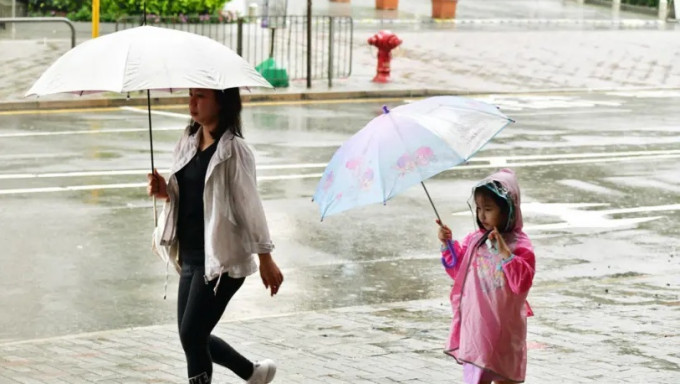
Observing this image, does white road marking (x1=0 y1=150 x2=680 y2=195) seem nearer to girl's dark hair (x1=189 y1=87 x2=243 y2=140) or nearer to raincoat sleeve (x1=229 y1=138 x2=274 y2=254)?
girl's dark hair (x1=189 y1=87 x2=243 y2=140)

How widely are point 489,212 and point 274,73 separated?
17.3 meters

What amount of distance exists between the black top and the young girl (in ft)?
3.73

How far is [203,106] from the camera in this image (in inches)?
255

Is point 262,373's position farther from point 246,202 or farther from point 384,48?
point 384,48

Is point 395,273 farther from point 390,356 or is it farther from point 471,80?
point 471,80

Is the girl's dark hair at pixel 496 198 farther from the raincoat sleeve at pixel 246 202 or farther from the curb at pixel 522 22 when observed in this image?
the curb at pixel 522 22

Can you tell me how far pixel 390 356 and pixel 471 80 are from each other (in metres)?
17.9

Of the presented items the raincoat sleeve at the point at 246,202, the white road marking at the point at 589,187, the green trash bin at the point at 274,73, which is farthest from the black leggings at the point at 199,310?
the green trash bin at the point at 274,73

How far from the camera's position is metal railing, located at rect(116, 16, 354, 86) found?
25.0 m

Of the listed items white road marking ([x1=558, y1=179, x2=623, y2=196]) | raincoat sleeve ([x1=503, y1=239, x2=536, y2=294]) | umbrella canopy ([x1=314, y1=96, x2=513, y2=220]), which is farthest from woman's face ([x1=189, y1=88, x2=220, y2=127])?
white road marking ([x1=558, y1=179, x2=623, y2=196])

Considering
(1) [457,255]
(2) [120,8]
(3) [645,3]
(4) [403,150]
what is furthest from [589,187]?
(3) [645,3]

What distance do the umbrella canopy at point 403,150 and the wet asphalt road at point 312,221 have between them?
3.40 m

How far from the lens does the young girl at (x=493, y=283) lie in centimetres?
614

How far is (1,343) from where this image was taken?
8617 mm
